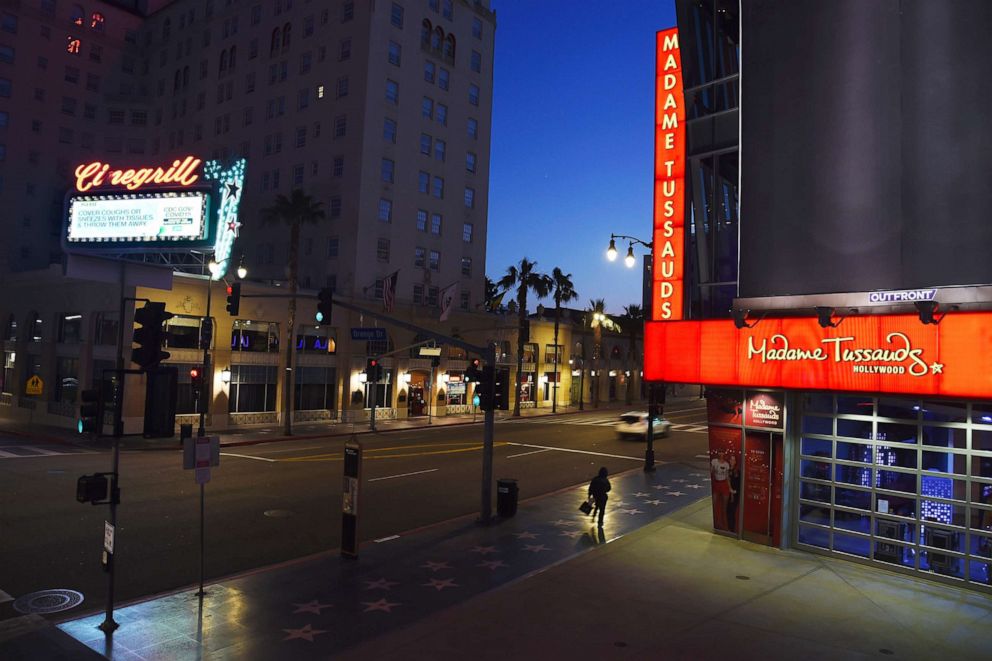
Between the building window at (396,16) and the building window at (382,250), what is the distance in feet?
58.9

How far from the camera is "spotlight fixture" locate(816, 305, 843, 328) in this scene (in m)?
13.6

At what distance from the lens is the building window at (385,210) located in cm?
5212

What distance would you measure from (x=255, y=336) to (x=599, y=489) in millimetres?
29951

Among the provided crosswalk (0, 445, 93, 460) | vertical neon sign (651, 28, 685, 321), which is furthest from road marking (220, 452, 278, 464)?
vertical neon sign (651, 28, 685, 321)

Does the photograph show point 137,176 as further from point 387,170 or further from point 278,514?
point 278,514

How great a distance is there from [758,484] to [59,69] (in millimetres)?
87187

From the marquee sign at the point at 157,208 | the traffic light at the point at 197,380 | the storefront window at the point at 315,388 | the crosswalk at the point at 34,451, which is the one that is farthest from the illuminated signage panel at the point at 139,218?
the crosswalk at the point at 34,451

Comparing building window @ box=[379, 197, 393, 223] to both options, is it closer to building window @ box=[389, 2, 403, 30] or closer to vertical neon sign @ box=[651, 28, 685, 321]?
building window @ box=[389, 2, 403, 30]

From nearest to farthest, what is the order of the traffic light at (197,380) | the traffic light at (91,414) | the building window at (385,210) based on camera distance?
the traffic light at (91,414)
the traffic light at (197,380)
the building window at (385,210)

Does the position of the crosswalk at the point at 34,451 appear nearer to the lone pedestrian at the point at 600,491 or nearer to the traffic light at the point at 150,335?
the traffic light at the point at 150,335

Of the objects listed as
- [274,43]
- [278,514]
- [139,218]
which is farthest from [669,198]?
[274,43]

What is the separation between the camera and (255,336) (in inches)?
1641

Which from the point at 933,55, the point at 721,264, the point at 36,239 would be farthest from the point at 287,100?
the point at 933,55

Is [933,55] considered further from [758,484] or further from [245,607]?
[245,607]
